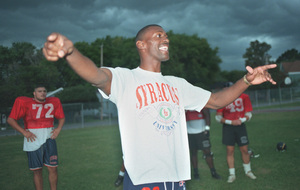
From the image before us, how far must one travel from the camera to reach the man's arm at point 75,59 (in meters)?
1.71

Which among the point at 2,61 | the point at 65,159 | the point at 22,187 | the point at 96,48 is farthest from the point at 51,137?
the point at 96,48

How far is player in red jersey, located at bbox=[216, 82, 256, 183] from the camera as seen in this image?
21.4ft

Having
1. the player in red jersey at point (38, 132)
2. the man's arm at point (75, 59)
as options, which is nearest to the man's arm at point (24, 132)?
the player in red jersey at point (38, 132)

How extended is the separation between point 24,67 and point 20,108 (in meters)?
3.36

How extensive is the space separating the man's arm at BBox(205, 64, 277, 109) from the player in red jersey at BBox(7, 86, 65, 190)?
12.8 ft

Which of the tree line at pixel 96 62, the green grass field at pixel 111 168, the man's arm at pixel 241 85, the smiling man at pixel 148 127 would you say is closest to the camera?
the smiling man at pixel 148 127

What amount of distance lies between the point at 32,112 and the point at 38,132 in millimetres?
444

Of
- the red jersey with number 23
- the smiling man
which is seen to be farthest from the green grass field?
the smiling man

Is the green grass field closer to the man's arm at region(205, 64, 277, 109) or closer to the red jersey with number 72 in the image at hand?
the red jersey with number 72

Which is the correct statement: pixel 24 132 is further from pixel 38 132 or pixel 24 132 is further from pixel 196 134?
pixel 196 134

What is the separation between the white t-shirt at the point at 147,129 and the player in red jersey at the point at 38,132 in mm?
3689

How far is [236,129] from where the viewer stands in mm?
6652

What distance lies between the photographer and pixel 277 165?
24.7 ft

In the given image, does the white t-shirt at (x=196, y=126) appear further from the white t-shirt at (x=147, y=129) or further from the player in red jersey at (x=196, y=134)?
the white t-shirt at (x=147, y=129)
